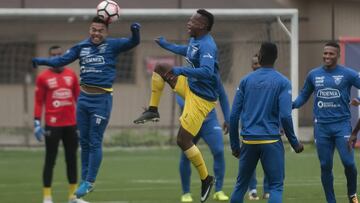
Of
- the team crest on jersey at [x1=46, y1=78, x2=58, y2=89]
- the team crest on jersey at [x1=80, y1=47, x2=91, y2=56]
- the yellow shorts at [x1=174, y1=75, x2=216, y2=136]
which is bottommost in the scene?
the yellow shorts at [x1=174, y1=75, x2=216, y2=136]

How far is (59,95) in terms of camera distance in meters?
13.0

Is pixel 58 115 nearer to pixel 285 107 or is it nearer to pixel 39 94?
pixel 39 94

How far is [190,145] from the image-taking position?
11.6m

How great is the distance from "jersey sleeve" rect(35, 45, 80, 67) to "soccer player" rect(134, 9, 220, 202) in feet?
4.55

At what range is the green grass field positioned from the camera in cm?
1392

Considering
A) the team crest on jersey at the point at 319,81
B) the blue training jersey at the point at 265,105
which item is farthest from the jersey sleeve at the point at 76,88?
the blue training jersey at the point at 265,105

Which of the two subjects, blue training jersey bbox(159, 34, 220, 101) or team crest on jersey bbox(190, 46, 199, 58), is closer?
blue training jersey bbox(159, 34, 220, 101)

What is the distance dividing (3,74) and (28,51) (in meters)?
0.98

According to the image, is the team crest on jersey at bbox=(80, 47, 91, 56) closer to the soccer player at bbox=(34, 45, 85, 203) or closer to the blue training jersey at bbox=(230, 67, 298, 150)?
the soccer player at bbox=(34, 45, 85, 203)

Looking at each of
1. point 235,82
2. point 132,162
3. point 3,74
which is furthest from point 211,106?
point 3,74

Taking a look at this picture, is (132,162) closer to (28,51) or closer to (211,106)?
(28,51)

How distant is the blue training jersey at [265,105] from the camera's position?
10109 millimetres

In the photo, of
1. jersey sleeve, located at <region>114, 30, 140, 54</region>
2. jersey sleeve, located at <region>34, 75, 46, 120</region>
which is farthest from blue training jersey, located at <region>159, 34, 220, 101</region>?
jersey sleeve, located at <region>34, 75, 46, 120</region>

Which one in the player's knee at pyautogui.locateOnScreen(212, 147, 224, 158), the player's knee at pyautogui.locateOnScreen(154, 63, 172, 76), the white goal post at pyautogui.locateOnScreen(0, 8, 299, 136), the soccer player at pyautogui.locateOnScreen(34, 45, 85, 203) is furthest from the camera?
the white goal post at pyautogui.locateOnScreen(0, 8, 299, 136)
